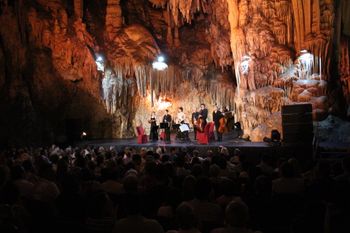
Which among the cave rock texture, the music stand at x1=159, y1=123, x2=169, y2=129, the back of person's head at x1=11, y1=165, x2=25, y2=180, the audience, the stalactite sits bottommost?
the audience

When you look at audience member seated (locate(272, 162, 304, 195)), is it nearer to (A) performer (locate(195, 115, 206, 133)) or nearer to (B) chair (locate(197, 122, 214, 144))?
(B) chair (locate(197, 122, 214, 144))

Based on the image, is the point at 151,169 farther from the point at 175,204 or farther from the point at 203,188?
the point at 203,188

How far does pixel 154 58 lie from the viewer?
62.3 feet

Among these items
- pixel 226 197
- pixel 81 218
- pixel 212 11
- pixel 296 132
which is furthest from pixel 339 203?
pixel 212 11

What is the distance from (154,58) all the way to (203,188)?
629 inches

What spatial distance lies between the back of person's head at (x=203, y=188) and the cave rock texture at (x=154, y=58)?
424 inches

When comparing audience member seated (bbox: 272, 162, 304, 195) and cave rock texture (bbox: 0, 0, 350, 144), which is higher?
cave rock texture (bbox: 0, 0, 350, 144)

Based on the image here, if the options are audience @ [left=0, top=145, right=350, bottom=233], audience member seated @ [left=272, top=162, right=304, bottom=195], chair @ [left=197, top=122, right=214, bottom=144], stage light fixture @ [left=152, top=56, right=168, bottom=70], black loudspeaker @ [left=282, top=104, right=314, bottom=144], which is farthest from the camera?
stage light fixture @ [left=152, top=56, right=168, bottom=70]

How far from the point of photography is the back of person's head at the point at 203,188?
11.3ft

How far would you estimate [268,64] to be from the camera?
591 inches

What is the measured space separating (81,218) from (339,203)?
244cm

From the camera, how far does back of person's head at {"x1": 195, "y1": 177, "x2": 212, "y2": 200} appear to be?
3444 millimetres

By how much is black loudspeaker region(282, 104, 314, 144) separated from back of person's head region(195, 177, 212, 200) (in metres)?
6.46

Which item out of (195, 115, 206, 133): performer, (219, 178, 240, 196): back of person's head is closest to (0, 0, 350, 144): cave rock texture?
(195, 115, 206, 133): performer
